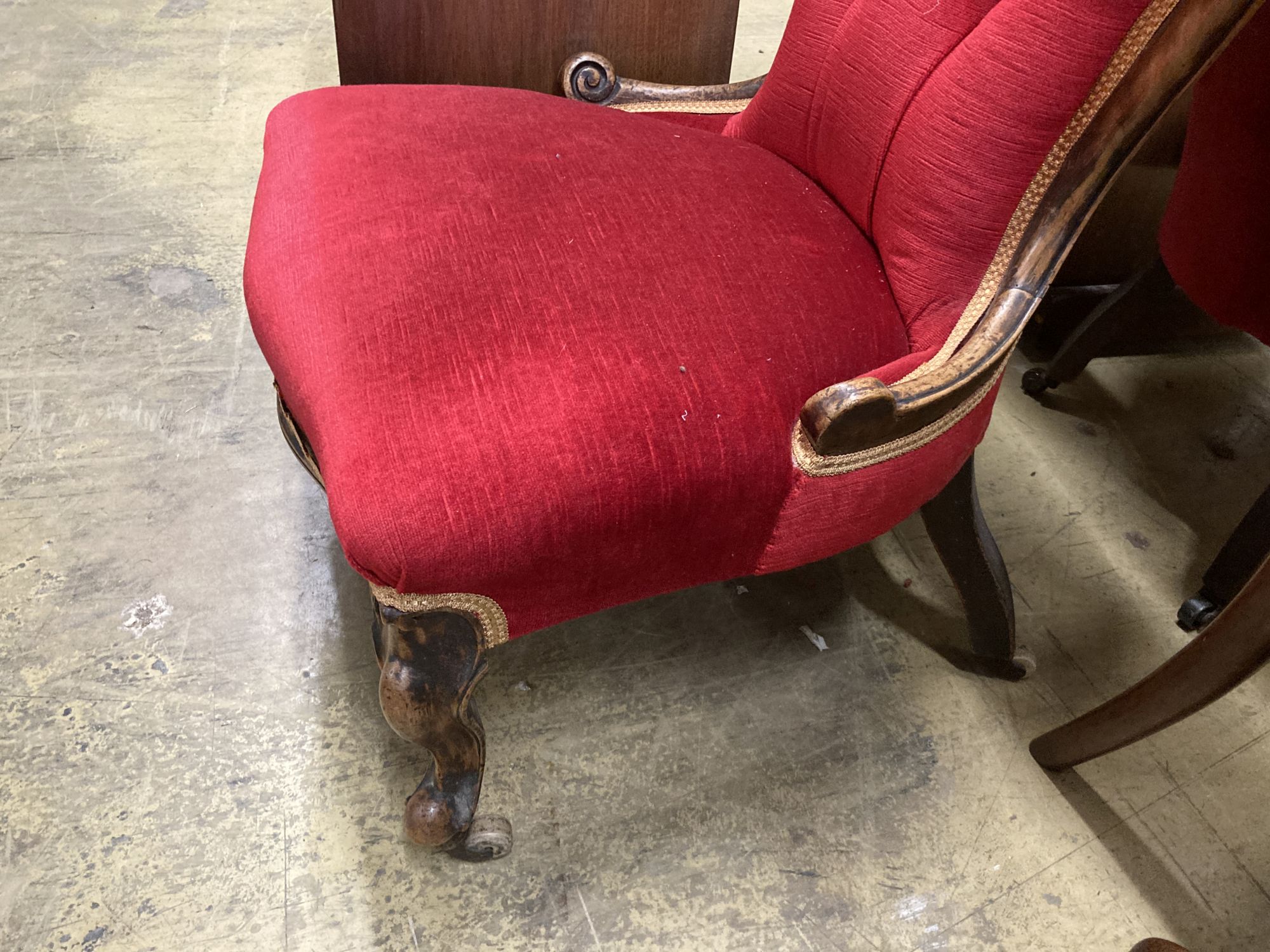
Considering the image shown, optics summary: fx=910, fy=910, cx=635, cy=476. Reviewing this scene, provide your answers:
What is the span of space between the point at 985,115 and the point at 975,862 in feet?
2.31

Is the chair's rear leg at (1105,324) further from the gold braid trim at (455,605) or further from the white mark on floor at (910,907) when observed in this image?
the gold braid trim at (455,605)

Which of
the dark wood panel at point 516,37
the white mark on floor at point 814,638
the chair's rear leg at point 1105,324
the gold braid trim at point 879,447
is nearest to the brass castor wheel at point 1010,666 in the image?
the white mark on floor at point 814,638

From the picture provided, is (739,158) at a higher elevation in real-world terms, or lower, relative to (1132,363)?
higher

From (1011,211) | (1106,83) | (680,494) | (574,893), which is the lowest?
(574,893)

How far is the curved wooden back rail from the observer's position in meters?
0.63

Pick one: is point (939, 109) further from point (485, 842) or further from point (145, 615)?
point (145, 615)

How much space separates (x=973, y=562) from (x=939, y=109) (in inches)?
18.8

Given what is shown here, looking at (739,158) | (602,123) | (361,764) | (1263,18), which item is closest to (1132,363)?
(1263,18)

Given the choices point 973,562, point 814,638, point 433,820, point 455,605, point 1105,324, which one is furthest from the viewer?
point 1105,324

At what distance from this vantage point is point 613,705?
1.01 m

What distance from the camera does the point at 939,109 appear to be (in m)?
0.74

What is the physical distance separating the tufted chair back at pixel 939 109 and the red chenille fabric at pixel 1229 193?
43 centimetres

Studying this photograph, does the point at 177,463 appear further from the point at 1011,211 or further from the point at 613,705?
the point at 1011,211

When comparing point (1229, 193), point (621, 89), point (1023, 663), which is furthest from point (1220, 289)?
point (621, 89)
